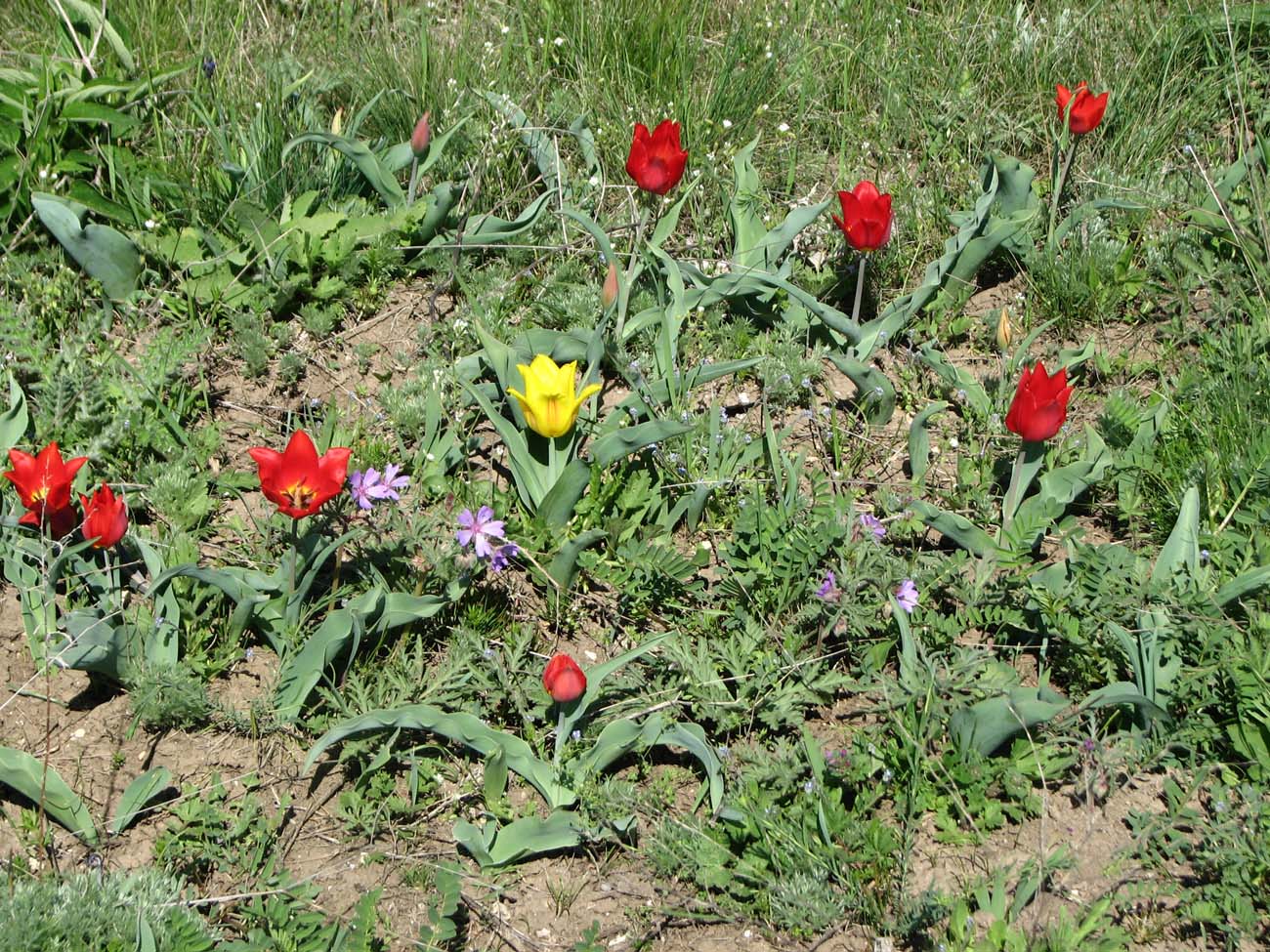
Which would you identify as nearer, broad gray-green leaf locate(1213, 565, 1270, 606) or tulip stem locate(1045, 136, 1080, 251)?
broad gray-green leaf locate(1213, 565, 1270, 606)

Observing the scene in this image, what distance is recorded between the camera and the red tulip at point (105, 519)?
2.23m

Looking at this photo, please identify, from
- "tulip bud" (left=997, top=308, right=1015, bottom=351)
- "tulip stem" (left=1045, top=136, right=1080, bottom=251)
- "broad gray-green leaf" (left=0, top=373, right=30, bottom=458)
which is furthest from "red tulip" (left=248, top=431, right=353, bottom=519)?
"tulip stem" (left=1045, top=136, right=1080, bottom=251)

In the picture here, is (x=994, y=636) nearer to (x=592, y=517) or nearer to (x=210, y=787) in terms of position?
(x=592, y=517)

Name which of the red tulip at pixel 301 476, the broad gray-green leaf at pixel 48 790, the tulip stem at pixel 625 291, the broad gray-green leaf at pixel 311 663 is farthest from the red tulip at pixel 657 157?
the broad gray-green leaf at pixel 48 790

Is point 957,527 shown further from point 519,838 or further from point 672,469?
point 519,838

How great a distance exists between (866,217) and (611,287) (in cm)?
63

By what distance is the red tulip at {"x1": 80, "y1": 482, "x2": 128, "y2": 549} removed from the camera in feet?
7.30

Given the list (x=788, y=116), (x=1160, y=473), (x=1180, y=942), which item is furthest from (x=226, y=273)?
(x=1180, y=942)

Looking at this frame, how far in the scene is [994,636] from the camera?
101 inches

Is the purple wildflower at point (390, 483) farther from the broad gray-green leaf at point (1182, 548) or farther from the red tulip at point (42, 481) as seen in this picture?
the broad gray-green leaf at point (1182, 548)

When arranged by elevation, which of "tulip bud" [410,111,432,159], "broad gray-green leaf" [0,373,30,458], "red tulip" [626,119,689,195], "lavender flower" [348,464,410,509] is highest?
"red tulip" [626,119,689,195]

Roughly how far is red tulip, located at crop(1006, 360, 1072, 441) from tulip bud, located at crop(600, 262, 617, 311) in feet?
3.17

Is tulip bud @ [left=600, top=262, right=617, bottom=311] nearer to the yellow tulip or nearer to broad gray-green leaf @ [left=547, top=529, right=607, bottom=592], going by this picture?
the yellow tulip

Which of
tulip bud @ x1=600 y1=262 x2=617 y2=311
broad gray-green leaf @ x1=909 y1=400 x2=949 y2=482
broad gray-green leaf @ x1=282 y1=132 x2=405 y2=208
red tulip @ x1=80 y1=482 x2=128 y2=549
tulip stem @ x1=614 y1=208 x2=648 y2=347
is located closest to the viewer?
red tulip @ x1=80 y1=482 x2=128 y2=549
